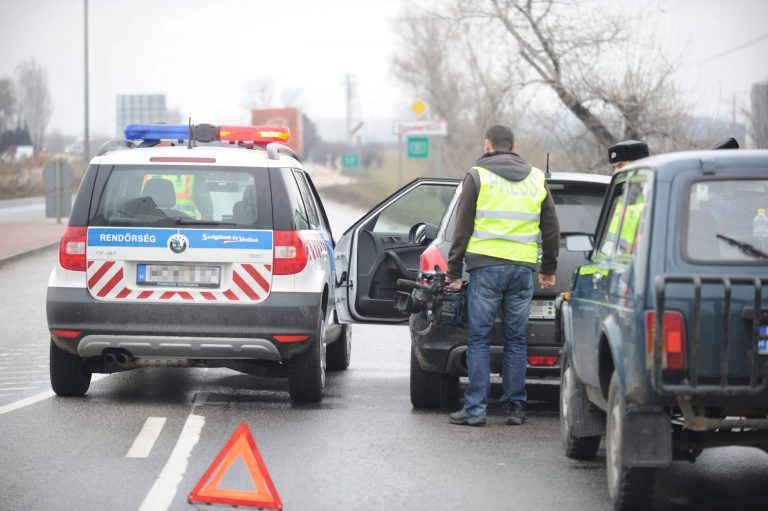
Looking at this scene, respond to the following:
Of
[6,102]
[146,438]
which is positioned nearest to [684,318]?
[146,438]

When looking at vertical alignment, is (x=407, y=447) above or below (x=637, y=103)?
below

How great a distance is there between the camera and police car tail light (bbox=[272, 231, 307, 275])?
947cm

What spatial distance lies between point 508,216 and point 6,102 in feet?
320

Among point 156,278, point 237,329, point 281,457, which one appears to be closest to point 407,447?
point 281,457

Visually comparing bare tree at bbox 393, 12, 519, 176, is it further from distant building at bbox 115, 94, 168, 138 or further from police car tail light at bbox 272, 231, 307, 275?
distant building at bbox 115, 94, 168, 138

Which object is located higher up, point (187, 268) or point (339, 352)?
point (187, 268)

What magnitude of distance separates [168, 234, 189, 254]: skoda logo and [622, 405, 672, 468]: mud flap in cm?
419

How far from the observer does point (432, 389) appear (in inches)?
380

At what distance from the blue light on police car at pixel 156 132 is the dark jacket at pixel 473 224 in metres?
2.95

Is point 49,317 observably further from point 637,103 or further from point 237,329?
point 637,103

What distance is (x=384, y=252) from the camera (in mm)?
11312

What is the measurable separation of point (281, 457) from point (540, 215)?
245 centimetres

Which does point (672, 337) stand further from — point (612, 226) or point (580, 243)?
point (580, 243)

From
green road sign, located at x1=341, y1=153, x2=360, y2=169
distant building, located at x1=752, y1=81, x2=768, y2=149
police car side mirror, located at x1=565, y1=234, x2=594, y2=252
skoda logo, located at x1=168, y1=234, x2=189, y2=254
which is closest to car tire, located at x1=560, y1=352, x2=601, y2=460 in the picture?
police car side mirror, located at x1=565, y1=234, x2=594, y2=252
